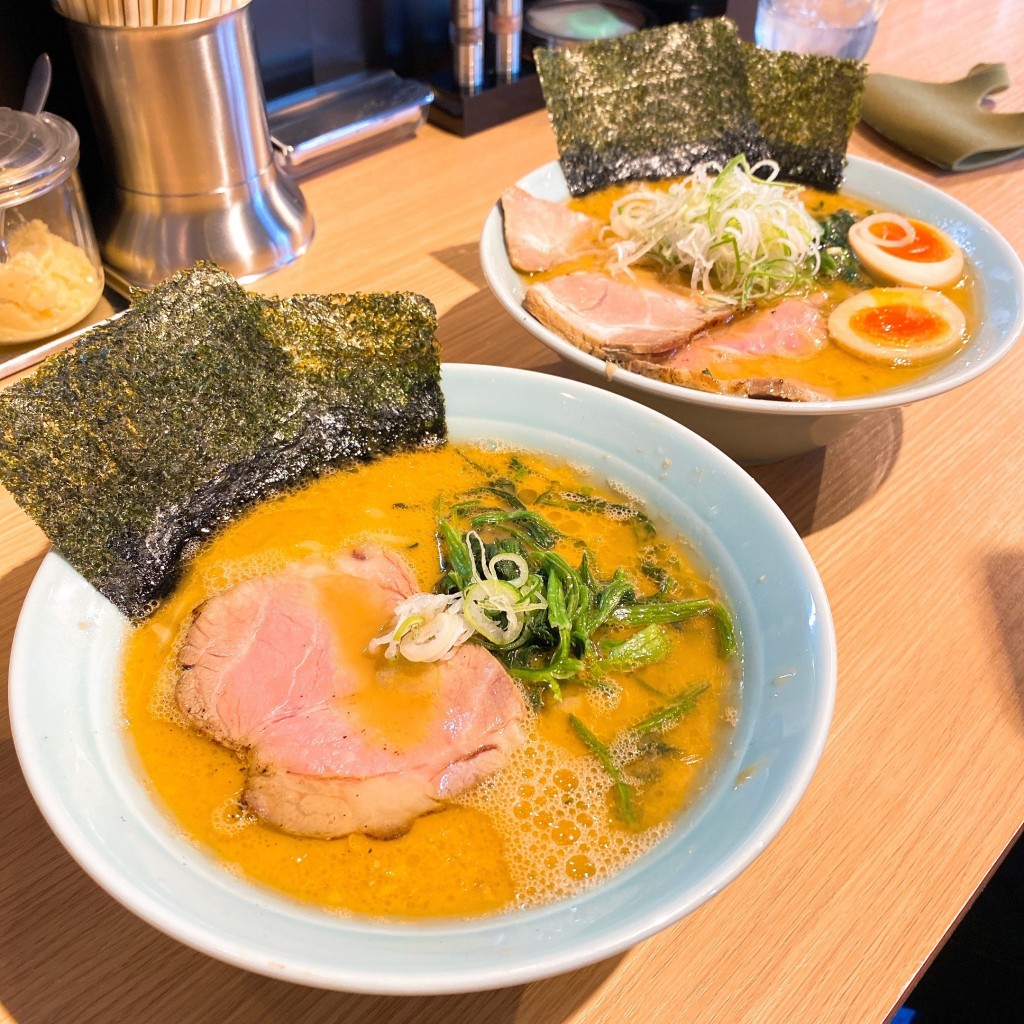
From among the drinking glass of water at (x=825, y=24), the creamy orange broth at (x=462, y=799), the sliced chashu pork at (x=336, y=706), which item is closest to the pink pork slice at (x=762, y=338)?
the creamy orange broth at (x=462, y=799)

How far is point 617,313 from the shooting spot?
4.79ft

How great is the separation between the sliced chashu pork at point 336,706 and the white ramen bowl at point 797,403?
45cm

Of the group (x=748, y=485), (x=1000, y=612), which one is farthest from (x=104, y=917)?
(x=1000, y=612)

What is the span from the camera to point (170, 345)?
1.05 metres

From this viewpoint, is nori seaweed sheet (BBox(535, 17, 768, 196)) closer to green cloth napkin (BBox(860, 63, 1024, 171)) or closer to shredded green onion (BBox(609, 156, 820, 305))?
shredded green onion (BBox(609, 156, 820, 305))

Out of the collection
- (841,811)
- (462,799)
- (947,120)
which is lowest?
(841,811)

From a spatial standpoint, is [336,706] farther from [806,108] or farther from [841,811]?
[806,108]

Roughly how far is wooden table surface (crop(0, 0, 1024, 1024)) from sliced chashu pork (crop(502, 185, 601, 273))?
148 mm

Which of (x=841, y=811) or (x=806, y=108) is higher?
(x=806, y=108)

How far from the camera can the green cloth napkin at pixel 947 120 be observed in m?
2.19

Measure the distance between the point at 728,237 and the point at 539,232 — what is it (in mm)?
330

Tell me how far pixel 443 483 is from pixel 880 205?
120 cm

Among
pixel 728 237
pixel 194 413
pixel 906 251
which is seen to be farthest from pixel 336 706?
pixel 906 251

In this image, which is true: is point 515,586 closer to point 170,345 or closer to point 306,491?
point 306,491
